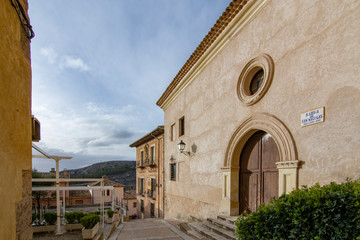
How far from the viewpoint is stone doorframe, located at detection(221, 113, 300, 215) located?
4234 millimetres

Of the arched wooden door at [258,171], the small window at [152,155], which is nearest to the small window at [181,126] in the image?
the arched wooden door at [258,171]

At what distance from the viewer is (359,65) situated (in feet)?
10.7

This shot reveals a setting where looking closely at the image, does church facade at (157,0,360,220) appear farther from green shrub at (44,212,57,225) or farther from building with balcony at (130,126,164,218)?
building with balcony at (130,126,164,218)

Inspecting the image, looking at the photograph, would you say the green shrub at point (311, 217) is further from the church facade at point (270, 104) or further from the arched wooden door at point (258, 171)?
the arched wooden door at point (258, 171)

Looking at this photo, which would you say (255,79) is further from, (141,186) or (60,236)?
(141,186)

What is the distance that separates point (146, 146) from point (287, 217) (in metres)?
14.8

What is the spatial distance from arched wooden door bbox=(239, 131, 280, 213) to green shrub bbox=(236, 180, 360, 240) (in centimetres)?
233

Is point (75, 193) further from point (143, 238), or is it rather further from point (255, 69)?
point (255, 69)

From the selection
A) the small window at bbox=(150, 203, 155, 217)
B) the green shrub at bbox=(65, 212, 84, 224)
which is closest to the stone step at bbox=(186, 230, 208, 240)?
the green shrub at bbox=(65, 212, 84, 224)

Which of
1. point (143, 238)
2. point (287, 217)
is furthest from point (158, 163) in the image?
point (287, 217)

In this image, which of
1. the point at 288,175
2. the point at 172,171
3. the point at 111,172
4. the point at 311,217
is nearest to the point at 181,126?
the point at 172,171

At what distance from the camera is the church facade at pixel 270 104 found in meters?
3.51

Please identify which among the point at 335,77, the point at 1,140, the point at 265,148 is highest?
the point at 335,77

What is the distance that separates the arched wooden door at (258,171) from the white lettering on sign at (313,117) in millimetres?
1192
